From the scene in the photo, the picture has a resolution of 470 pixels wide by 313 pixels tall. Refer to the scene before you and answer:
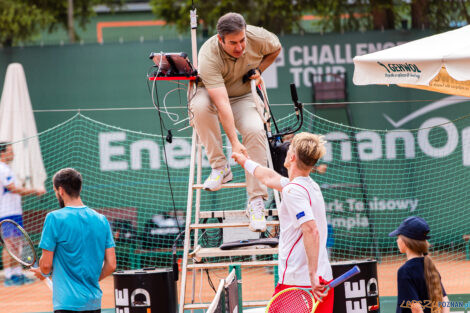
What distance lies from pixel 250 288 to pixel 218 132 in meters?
4.18

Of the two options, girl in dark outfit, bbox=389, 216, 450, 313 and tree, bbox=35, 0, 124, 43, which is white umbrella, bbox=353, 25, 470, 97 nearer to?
girl in dark outfit, bbox=389, 216, 450, 313

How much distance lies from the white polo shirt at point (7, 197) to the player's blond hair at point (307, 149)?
245 inches

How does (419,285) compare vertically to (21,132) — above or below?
below

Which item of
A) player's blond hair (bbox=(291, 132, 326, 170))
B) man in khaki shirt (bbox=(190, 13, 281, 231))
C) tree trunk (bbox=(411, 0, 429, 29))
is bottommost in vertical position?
player's blond hair (bbox=(291, 132, 326, 170))

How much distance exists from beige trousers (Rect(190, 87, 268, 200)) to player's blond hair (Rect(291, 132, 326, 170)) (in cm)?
140

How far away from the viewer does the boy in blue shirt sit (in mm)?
4121

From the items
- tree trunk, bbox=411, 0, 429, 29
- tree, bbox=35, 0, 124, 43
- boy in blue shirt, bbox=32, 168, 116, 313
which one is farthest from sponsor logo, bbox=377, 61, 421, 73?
tree, bbox=35, 0, 124, 43

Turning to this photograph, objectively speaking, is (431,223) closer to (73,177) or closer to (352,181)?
(352,181)

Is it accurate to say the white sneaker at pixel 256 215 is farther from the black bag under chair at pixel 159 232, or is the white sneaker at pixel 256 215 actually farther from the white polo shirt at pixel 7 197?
the white polo shirt at pixel 7 197

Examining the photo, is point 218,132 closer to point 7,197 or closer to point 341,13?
point 7,197

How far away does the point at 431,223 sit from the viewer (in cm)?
1043

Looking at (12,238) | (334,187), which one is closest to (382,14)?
(334,187)

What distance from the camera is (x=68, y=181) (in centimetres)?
427

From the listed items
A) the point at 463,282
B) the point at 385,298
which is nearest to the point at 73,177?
the point at 385,298
